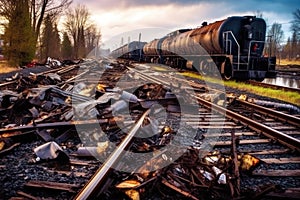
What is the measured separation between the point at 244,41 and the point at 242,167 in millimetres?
12051

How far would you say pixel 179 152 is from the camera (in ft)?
10.8

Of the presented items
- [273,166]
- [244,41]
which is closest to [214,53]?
[244,41]

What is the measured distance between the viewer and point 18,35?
28.3 meters

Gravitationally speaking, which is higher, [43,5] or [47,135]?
[43,5]

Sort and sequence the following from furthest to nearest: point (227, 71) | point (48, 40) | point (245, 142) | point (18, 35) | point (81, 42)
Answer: point (81, 42) → point (48, 40) → point (18, 35) → point (227, 71) → point (245, 142)

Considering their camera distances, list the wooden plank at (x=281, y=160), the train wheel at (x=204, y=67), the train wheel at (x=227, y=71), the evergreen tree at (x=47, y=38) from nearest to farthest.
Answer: the wooden plank at (x=281, y=160), the train wheel at (x=227, y=71), the train wheel at (x=204, y=67), the evergreen tree at (x=47, y=38)

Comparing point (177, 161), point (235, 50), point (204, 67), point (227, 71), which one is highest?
point (235, 50)

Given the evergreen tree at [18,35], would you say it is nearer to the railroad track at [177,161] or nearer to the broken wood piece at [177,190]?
the railroad track at [177,161]

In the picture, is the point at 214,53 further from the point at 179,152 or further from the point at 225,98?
the point at 179,152

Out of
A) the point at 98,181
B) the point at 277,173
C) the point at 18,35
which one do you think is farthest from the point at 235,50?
the point at 18,35

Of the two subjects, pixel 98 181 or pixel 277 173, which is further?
pixel 277 173

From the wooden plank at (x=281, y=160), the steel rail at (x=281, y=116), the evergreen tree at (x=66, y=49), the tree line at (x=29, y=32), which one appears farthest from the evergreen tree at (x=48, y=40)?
the wooden plank at (x=281, y=160)

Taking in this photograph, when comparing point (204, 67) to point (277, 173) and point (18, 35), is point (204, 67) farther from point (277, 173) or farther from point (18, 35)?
point (18, 35)

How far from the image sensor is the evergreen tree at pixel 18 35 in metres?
27.8
